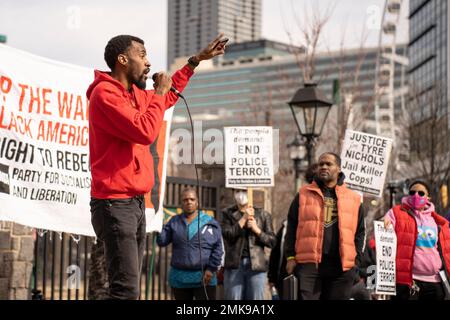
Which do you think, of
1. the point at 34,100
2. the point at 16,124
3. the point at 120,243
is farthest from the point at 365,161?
the point at 120,243

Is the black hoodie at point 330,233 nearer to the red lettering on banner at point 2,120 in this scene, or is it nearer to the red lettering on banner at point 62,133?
the red lettering on banner at point 62,133

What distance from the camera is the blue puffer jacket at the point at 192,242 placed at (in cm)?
1020

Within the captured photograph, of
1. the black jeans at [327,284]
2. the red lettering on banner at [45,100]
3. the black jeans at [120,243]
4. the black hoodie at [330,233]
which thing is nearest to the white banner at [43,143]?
the red lettering on banner at [45,100]

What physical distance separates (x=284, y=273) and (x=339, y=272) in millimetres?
1559

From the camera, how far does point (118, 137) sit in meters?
5.19

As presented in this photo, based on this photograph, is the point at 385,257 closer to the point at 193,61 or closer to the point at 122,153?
the point at 193,61

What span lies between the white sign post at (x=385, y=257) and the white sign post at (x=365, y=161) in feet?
3.79

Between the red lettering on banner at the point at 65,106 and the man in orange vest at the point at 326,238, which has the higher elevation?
the red lettering on banner at the point at 65,106

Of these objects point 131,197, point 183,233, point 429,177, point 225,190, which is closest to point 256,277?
point 183,233

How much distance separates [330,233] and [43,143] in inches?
113

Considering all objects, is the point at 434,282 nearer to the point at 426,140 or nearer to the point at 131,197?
the point at 131,197

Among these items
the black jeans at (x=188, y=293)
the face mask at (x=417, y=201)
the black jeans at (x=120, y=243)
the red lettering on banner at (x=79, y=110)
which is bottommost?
the black jeans at (x=188, y=293)

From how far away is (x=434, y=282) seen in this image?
1009 centimetres
